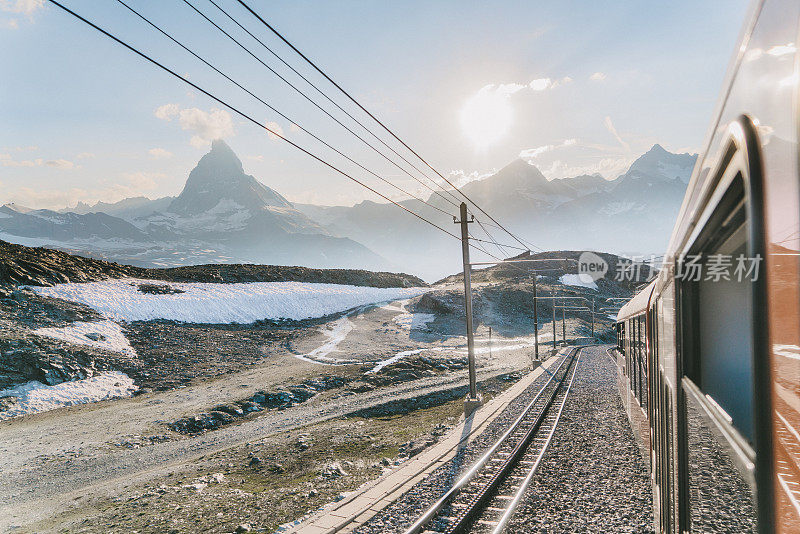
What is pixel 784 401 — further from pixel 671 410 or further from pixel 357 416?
pixel 357 416

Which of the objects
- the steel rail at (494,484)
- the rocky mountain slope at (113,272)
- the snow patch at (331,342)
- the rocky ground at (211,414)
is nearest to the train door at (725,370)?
the steel rail at (494,484)

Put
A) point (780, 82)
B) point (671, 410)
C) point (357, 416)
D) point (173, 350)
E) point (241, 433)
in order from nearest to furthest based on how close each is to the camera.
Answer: point (780, 82)
point (671, 410)
point (241, 433)
point (357, 416)
point (173, 350)

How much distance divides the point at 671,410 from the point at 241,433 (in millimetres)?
16965

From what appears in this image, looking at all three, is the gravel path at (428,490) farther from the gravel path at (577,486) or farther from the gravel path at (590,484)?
the gravel path at (590,484)

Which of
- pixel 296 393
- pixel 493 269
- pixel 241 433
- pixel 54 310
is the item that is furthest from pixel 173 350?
pixel 493 269

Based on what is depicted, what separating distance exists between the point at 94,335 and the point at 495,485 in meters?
31.6

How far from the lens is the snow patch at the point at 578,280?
8899 centimetres

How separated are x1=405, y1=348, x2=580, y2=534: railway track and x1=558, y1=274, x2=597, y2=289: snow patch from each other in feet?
268

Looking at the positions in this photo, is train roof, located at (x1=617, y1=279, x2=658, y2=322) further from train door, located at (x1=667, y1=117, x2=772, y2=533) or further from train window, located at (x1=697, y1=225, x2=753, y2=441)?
train window, located at (x1=697, y1=225, x2=753, y2=441)

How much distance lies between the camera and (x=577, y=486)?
7.93 meters

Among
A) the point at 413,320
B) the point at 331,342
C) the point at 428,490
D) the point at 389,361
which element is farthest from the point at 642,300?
the point at 413,320

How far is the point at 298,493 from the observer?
9.93 metres

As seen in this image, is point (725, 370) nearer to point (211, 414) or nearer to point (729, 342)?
point (729, 342)

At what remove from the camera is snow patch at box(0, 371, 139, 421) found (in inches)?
800
